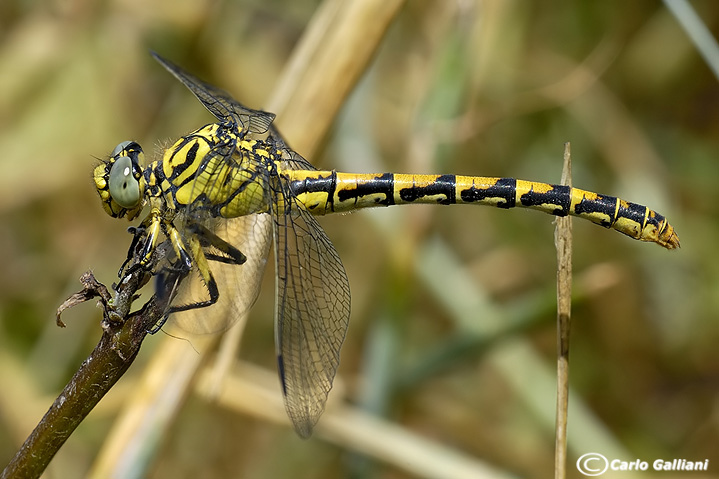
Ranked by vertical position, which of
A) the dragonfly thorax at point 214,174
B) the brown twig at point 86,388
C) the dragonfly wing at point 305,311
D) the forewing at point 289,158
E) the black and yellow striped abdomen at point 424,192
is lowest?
the brown twig at point 86,388

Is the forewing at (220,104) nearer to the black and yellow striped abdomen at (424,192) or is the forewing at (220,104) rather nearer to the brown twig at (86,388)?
the black and yellow striped abdomen at (424,192)

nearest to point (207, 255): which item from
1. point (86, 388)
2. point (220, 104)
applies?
point (220, 104)

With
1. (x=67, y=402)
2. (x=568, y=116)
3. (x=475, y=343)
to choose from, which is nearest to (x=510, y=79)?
(x=568, y=116)

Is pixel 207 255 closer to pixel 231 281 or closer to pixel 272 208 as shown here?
pixel 231 281

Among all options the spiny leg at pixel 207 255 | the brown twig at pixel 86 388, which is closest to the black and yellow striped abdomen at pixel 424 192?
the spiny leg at pixel 207 255

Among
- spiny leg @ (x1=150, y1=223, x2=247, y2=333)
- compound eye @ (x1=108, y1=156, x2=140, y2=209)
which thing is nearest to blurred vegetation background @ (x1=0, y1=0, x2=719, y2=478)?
spiny leg @ (x1=150, y1=223, x2=247, y2=333)

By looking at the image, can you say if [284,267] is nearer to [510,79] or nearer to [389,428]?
[389,428]
